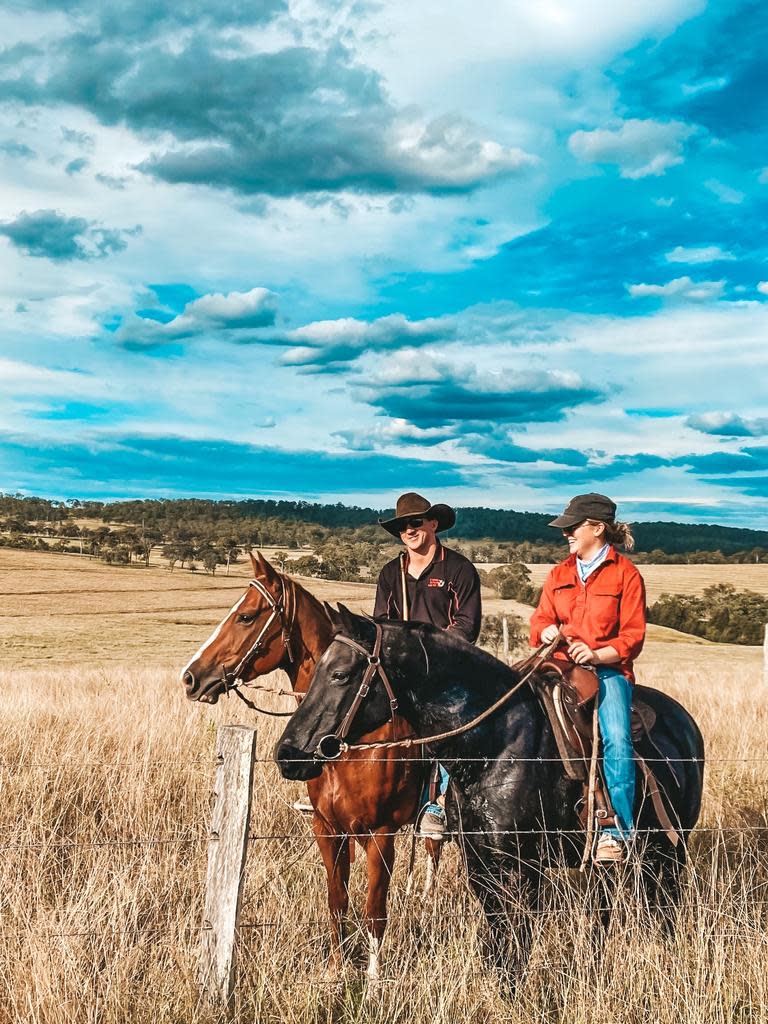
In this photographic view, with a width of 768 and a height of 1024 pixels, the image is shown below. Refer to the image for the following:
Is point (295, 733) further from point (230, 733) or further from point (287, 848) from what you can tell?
point (287, 848)

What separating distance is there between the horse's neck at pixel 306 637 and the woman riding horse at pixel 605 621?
4.71ft

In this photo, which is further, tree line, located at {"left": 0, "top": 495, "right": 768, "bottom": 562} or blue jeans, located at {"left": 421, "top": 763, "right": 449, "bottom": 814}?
tree line, located at {"left": 0, "top": 495, "right": 768, "bottom": 562}

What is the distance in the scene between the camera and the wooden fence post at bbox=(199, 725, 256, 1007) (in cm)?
384

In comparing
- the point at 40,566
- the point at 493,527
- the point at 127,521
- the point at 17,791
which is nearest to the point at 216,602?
the point at 40,566

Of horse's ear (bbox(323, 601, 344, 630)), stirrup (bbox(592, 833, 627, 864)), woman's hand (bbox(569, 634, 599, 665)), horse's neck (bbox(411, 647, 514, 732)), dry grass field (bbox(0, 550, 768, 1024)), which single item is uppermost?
horse's ear (bbox(323, 601, 344, 630))

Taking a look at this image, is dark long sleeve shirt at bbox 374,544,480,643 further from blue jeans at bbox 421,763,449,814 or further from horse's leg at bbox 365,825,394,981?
horse's leg at bbox 365,825,394,981

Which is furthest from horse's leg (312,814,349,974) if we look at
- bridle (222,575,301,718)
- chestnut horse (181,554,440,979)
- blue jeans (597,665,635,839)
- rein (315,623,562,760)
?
blue jeans (597,665,635,839)

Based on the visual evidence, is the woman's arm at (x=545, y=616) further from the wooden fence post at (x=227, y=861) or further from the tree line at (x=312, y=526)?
the tree line at (x=312, y=526)

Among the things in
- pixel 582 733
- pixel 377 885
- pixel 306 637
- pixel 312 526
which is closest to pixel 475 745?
pixel 582 733

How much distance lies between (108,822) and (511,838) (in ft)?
13.2

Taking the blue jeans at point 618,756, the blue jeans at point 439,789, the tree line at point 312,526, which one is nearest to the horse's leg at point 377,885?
the blue jeans at point 439,789

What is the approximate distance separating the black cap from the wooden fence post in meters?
2.08

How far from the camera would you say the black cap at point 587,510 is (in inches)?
188

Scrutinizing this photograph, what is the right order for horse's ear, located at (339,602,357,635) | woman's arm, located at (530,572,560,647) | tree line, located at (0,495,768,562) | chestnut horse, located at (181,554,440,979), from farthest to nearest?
tree line, located at (0,495,768,562) < woman's arm, located at (530,572,560,647) < chestnut horse, located at (181,554,440,979) < horse's ear, located at (339,602,357,635)
